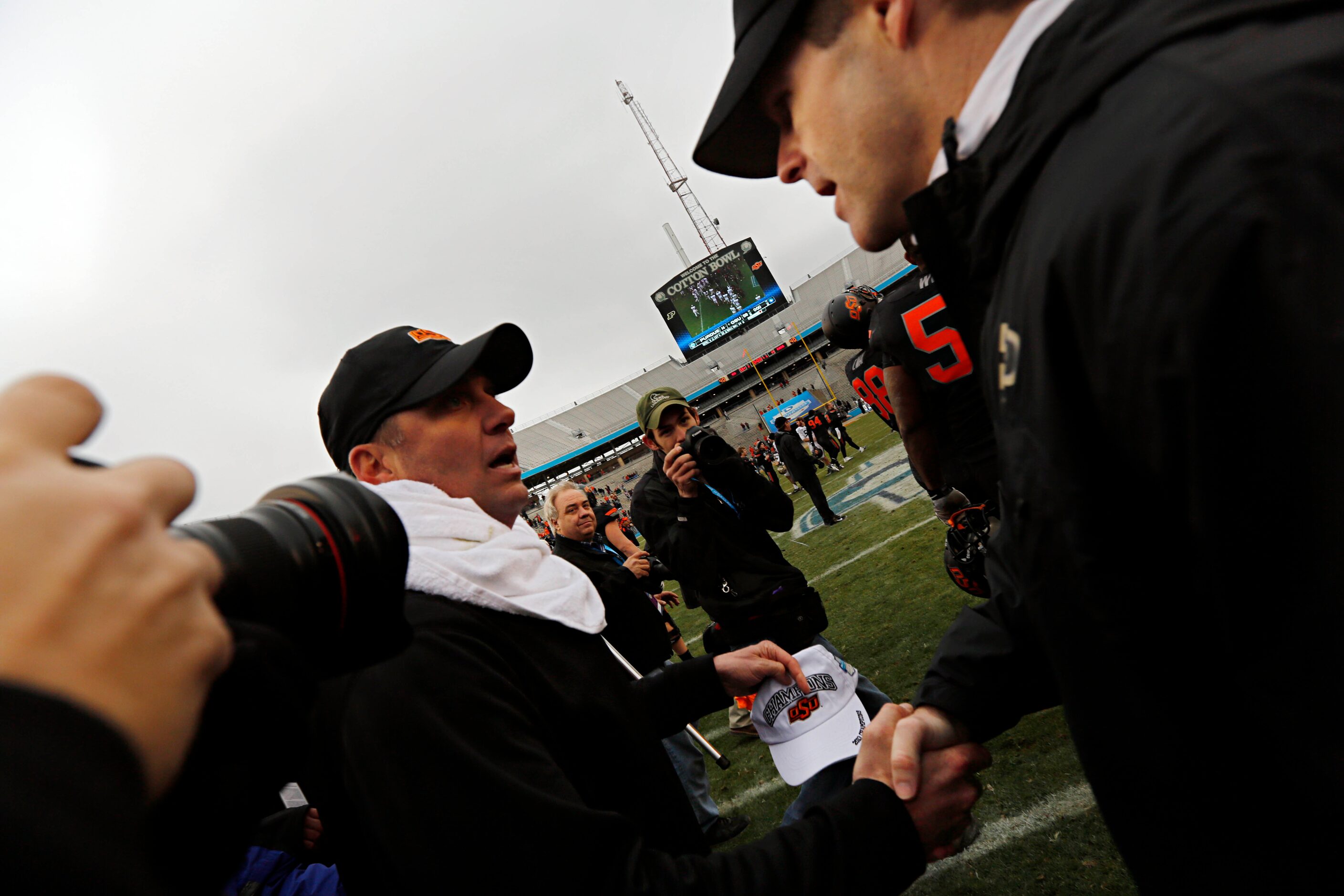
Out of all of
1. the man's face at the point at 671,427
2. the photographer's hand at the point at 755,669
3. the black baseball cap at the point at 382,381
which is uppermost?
the black baseball cap at the point at 382,381

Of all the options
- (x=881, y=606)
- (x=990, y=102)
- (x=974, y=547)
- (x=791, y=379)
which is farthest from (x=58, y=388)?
(x=791, y=379)

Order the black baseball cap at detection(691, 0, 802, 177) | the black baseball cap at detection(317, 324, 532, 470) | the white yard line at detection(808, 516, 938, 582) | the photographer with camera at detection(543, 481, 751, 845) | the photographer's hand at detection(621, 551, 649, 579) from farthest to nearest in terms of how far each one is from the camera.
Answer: the white yard line at detection(808, 516, 938, 582) < the photographer's hand at detection(621, 551, 649, 579) < the photographer with camera at detection(543, 481, 751, 845) < the black baseball cap at detection(317, 324, 532, 470) < the black baseball cap at detection(691, 0, 802, 177)

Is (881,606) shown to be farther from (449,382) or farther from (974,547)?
(449,382)

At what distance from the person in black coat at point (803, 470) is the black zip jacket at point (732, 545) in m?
6.43

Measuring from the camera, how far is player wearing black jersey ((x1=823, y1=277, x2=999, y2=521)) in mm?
2826

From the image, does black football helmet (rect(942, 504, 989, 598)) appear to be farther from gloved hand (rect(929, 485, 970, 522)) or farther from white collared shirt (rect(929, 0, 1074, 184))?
white collared shirt (rect(929, 0, 1074, 184))

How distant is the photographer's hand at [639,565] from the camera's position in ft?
16.6

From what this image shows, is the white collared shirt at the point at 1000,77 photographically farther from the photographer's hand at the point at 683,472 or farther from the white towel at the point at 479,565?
the photographer's hand at the point at 683,472

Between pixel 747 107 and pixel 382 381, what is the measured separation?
1154 millimetres

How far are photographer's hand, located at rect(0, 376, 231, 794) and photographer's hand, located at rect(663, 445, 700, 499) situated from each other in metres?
3.00

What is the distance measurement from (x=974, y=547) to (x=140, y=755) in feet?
11.8

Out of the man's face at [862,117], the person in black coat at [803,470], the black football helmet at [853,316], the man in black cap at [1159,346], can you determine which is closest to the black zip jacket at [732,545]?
the black football helmet at [853,316]

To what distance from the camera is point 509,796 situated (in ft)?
3.36

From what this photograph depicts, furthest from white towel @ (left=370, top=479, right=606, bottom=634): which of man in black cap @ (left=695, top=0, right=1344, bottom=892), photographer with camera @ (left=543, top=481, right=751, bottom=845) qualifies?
photographer with camera @ (left=543, top=481, right=751, bottom=845)
